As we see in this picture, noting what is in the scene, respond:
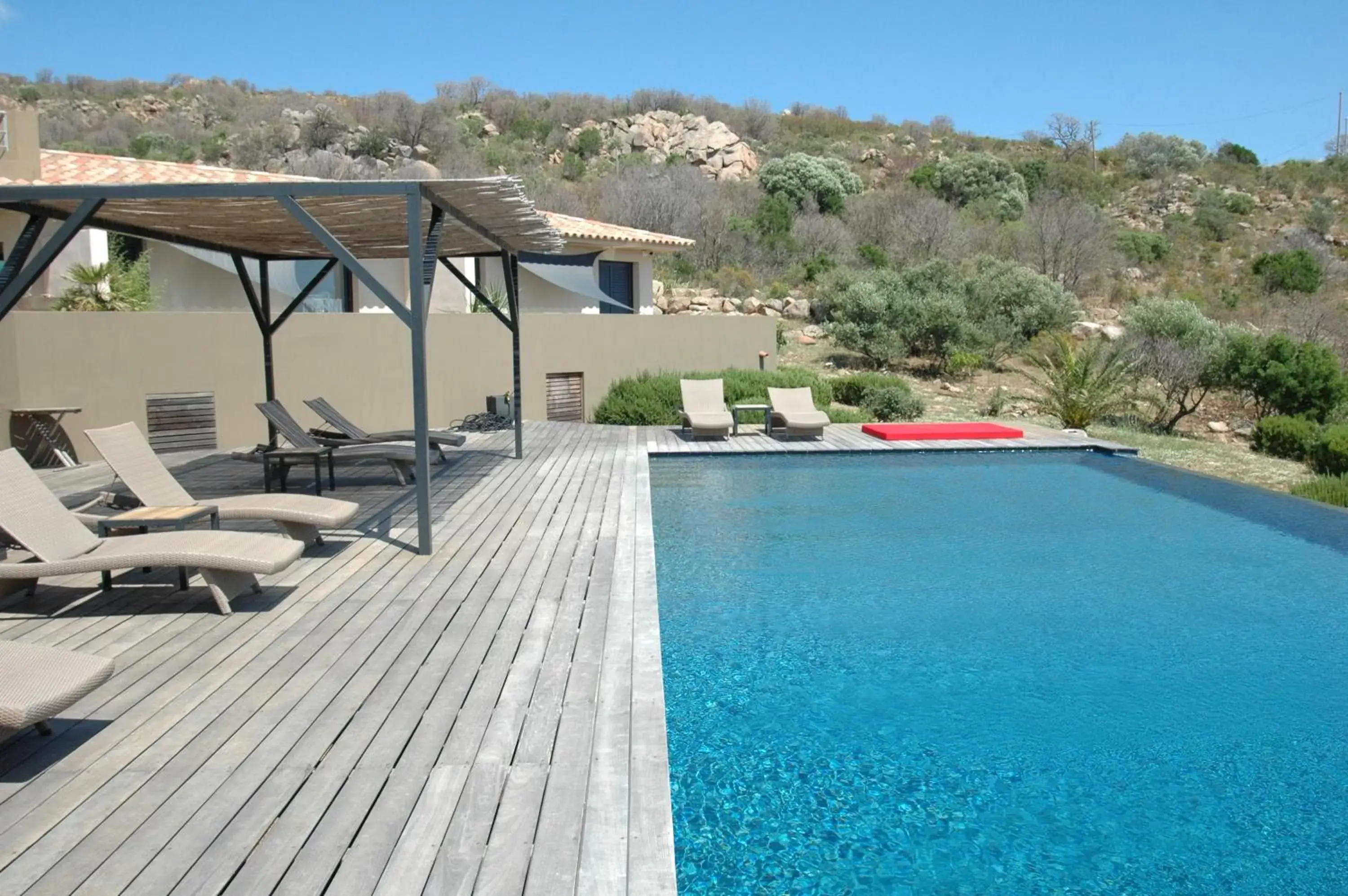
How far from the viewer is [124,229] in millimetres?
9391

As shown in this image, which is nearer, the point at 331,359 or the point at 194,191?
the point at 194,191

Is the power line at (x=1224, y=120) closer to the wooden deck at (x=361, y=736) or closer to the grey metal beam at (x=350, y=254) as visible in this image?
the grey metal beam at (x=350, y=254)

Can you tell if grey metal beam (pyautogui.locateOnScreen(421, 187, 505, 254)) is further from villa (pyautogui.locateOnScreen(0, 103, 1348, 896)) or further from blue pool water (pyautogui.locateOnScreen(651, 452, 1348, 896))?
blue pool water (pyautogui.locateOnScreen(651, 452, 1348, 896))

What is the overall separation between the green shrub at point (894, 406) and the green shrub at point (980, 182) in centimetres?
2559

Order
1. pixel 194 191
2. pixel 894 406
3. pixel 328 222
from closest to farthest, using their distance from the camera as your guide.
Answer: pixel 194 191
pixel 328 222
pixel 894 406

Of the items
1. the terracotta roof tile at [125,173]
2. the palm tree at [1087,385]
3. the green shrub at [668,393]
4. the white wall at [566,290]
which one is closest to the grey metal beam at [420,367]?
the terracotta roof tile at [125,173]

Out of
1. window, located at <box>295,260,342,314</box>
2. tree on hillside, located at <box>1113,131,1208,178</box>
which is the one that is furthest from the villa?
tree on hillside, located at <box>1113,131,1208,178</box>

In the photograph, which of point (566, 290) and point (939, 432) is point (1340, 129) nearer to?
point (566, 290)

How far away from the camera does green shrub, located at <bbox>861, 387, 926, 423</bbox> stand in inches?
707

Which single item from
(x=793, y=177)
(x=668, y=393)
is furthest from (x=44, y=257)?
(x=793, y=177)

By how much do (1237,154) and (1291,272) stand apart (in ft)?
82.0

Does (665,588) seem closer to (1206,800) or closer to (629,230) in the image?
(1206,800)

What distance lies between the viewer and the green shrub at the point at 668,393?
680 inches

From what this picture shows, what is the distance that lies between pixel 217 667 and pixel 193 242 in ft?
23.7
